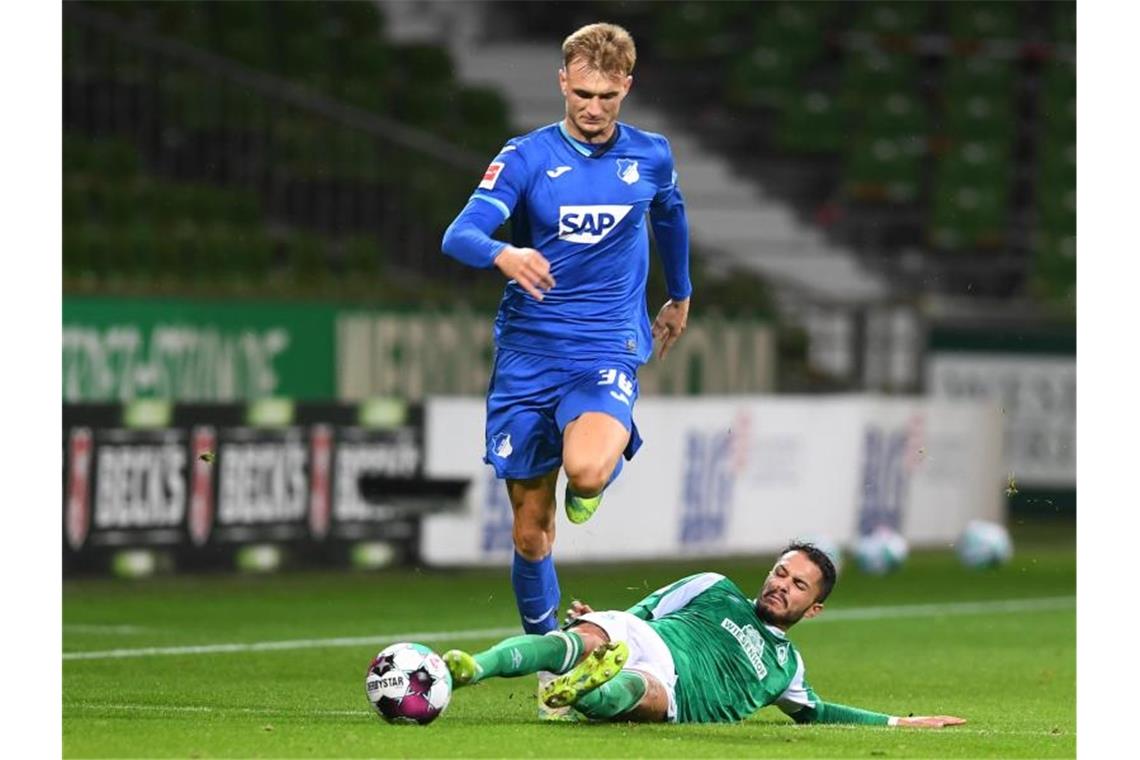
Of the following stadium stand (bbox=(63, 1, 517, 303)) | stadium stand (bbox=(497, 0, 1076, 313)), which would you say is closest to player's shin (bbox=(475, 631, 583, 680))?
stadium stand (bbox=(63, 1, 517, 303))

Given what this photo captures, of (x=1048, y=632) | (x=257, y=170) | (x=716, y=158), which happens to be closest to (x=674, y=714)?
(x=1048, y=632)

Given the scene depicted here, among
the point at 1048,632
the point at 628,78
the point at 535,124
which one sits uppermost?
the point at 535,124

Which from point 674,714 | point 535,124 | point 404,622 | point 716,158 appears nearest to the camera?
point 674,714

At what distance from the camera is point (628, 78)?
7.35 m

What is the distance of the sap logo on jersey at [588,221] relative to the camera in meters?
7.55

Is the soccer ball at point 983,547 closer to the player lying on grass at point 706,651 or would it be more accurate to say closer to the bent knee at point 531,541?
the player lying on grass at point 706,651

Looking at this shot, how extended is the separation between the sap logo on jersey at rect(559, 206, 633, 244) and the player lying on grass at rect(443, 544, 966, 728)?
1.11 m

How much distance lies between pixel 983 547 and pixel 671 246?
9.09 metres

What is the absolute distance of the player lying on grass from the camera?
275 inches

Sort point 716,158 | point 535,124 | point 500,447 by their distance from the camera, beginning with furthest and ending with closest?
point 716,158
point 535,124
point 500,447

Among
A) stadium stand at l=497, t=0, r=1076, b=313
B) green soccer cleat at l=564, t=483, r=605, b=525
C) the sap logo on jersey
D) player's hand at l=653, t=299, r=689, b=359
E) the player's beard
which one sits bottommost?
the player's beard

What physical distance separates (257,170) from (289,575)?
397cm

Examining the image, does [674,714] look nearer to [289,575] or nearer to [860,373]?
[289,575]

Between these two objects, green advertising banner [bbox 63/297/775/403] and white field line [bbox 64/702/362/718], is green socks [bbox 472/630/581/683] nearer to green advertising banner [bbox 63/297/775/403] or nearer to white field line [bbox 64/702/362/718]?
white field line [bbox 64/702/362/718]
